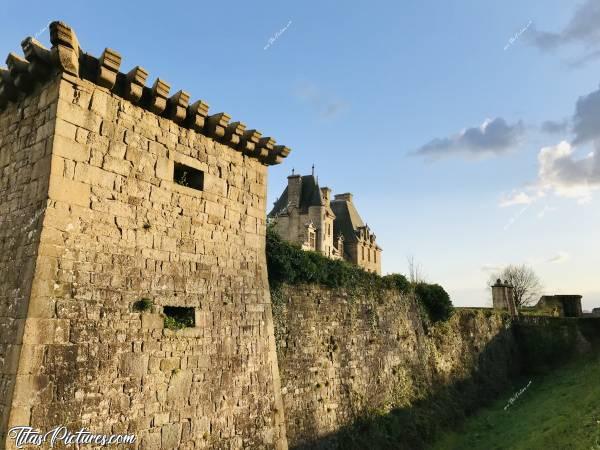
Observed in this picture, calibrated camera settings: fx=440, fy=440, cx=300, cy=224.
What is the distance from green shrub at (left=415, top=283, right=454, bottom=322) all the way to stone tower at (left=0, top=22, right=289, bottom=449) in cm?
946

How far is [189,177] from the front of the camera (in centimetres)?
805

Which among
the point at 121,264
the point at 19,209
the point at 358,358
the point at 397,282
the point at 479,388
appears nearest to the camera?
the point at 19,209

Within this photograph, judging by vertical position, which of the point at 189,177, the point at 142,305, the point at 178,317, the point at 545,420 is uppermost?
the point at 189,177

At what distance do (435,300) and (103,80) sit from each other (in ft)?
45.8

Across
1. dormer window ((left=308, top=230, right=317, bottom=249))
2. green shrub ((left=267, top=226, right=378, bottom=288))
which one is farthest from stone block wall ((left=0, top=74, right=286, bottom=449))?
dormer window ((left=308, top=230, right=317, bottom=249))

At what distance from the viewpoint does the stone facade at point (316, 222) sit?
118 ft

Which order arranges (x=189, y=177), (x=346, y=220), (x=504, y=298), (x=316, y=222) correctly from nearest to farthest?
(x=189, y=177)
(x=504, y=298)
(x=316, y=222)
(x=346, y=220)

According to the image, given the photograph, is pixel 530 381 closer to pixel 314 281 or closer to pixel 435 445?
pixel 435 445

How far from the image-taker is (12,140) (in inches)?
266

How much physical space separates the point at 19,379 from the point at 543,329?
2304 centimetres

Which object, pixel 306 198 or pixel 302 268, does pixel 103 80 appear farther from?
pixel 306 198

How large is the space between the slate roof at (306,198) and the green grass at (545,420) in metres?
21.8

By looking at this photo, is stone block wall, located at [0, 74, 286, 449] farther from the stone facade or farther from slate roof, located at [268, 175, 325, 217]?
slate roof, located at [268, 175, 325, 217]

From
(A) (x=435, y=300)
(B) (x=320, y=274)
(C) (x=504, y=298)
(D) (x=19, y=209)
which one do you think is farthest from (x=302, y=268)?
(C) (x=504, y=298)
